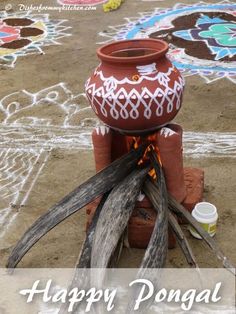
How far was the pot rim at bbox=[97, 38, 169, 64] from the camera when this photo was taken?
303 cm

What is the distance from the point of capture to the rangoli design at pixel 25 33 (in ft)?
23.9

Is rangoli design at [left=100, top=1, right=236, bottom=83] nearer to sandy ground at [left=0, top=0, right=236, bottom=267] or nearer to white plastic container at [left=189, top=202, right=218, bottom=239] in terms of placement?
sandy ground at [left=0, top=0, right=236, bottom=267]

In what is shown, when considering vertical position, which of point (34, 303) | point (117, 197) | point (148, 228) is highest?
point (117, 197)

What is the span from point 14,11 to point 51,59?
10.1 ft

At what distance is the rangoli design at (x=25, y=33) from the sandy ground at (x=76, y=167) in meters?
0.24

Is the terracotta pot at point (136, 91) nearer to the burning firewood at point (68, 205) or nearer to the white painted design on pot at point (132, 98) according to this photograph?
the white painted design on pot at point (132, 98)

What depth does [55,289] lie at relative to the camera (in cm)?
299

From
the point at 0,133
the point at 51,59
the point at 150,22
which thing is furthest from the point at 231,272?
the point at 150,22

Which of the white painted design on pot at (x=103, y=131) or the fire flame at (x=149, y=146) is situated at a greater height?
the white painted design on pot at (x=103, y=131)

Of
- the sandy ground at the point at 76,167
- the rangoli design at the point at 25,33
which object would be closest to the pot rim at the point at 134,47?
the sandy ground at the point at 76,167

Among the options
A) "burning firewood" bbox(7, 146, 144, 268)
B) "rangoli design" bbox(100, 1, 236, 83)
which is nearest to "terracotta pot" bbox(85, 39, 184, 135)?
"burning firewood" bbox(7, 146, 144, 268)

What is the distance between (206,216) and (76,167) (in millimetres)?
1433

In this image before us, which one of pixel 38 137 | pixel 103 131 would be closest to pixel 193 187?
pixel 103 131

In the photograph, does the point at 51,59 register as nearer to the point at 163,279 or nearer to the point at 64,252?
the point at 64,252
